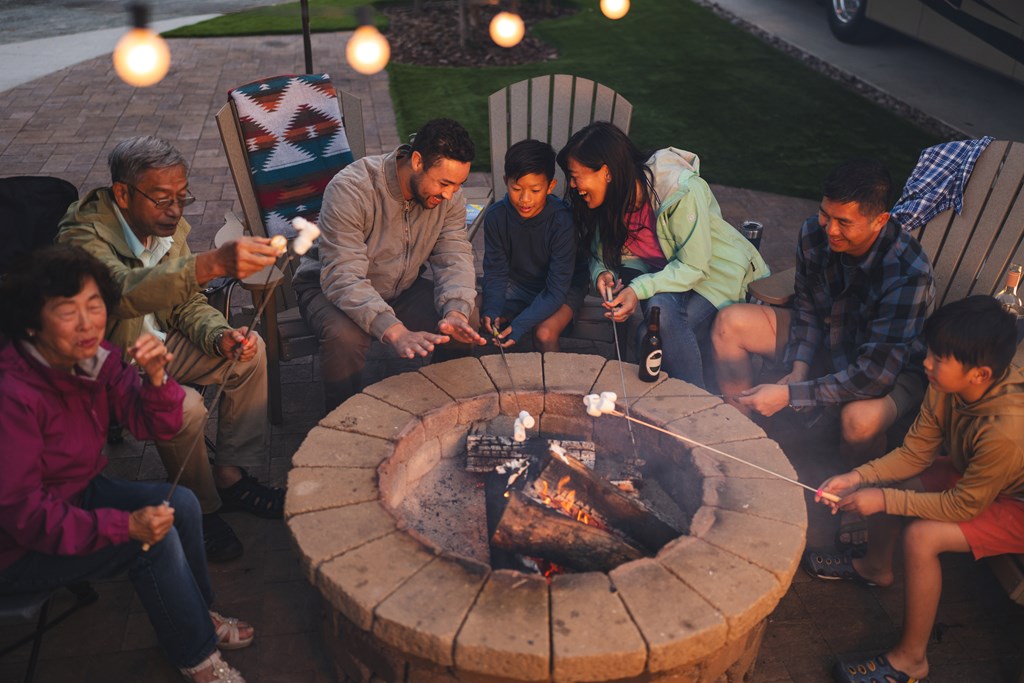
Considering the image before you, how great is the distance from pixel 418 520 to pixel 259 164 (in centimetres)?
212

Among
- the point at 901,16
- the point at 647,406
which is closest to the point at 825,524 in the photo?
the point at 647,406

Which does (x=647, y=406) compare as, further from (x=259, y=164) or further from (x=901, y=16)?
(x=901, y=16)

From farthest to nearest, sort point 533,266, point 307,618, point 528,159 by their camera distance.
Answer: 1. point 533,266
2. point 528,159
3. point 307,618

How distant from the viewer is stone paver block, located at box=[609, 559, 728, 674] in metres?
2.30

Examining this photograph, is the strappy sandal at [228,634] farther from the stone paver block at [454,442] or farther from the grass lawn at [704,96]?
the grass lawn at [704,96]

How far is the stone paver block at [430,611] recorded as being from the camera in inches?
90.8

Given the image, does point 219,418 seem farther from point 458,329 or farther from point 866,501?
point 866,501

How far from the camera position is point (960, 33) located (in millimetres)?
8117

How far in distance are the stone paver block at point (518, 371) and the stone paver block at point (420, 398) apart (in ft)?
0.77

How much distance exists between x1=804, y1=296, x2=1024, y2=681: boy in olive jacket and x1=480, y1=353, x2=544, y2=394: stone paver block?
114 centimetres

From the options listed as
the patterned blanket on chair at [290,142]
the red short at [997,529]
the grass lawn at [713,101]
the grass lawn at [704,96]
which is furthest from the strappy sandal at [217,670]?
the grass lawn at [704,96]

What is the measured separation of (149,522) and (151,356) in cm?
48

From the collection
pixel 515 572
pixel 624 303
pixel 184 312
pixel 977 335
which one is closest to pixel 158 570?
pixel 515 572

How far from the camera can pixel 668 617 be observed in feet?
7.74
